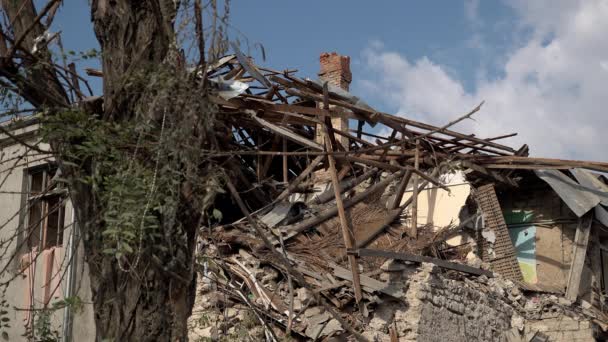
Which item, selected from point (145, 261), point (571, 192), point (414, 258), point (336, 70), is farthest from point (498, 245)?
point (145, 261)

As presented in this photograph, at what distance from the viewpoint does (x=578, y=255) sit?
12.3m

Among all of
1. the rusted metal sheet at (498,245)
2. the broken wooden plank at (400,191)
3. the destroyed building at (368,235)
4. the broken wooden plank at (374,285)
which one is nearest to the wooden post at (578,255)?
the destroyed building at (368,235)

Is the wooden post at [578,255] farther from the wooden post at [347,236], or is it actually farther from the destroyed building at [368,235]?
the wooden post at [347,236]

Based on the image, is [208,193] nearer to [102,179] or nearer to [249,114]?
[102,179]

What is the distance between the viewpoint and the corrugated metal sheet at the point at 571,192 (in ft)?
39.8

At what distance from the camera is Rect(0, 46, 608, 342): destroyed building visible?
31.4 feet

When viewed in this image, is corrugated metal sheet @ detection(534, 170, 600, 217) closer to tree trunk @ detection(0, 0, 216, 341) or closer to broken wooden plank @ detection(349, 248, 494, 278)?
broken wooden plank @ detection(349, 248, 494, 278)

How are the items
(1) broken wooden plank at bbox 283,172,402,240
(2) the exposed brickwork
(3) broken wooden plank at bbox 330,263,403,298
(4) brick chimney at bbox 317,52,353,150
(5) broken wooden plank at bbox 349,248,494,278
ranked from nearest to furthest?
(5) broken wooden plank at bbox 349,248,494,278, (3) broken wooden plank at bbox 330,263,403,298, (2) the exposed brickwork, (1) broken wooden plank at bbox 283,172,402,240, (4) brick chimney at bbox 317,52,353,150

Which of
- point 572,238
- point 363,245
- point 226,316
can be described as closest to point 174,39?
point 226,316

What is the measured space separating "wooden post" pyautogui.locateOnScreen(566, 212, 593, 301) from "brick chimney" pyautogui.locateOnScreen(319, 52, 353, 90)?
4.82 metres

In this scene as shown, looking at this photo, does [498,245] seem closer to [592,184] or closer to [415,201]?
[415,201]

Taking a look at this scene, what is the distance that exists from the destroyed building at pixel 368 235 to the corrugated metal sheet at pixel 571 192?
29mm

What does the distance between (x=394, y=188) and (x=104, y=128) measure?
7558 millimetres

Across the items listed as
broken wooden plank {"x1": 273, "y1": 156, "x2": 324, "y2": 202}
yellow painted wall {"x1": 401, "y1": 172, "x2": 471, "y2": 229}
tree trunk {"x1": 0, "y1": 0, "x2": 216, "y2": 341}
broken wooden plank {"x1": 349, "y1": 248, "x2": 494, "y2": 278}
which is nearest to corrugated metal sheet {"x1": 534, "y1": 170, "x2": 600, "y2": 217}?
yellow painted wall {"x1": 401, "y1": 172, "x2": 471, "y2": 229}
